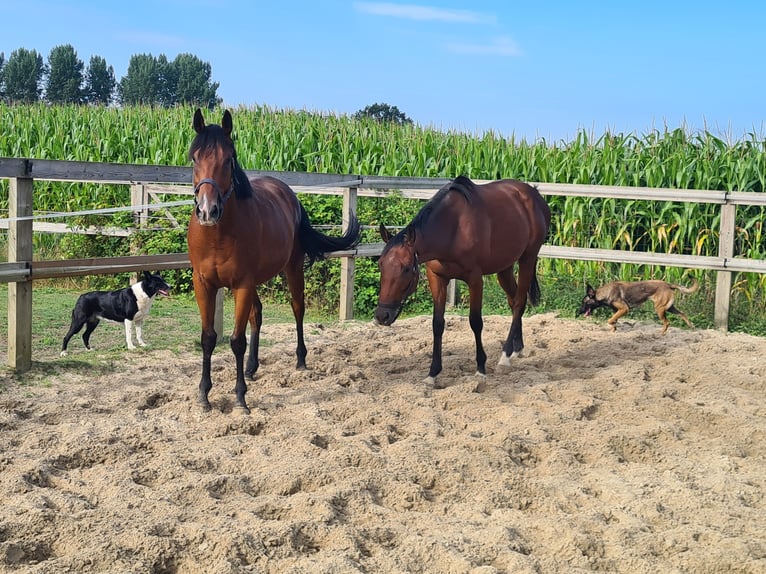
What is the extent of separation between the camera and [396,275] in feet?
20.7

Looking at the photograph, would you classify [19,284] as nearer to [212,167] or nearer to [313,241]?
[212,167]

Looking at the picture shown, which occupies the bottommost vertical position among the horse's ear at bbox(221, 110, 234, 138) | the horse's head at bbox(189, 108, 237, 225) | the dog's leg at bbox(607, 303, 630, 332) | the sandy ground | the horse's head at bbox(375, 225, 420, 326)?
the sandy ground

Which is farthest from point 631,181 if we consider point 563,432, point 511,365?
point 563,432

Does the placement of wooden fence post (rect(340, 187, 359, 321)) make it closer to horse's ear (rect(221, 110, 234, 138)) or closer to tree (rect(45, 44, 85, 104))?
horse's ear (rect(221, 110, 234, 138))

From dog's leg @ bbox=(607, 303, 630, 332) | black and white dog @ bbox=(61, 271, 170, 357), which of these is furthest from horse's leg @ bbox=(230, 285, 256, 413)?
dog's leg @ bbox=(607, 303, 630, 332)

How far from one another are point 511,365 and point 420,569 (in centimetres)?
420

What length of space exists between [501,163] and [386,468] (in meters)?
9.48

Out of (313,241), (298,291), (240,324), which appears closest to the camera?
(240,324)

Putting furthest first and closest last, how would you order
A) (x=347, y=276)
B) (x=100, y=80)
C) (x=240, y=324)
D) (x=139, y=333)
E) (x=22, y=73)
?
1. (x=100, y=80)
2. (x=22, y=73)
3. (x=347, y=276)
4. (x=139, y=333)
5. (x=240, y=324)

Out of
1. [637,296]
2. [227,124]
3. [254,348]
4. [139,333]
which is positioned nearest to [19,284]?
[139,333]

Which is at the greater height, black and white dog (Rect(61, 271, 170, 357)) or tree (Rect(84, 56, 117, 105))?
tree (Rect(84, 56, 117, 105))

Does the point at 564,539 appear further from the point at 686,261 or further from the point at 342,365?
the point at 686,261

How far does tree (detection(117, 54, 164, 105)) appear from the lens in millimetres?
72938

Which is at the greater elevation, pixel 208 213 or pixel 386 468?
pixel 208 213
